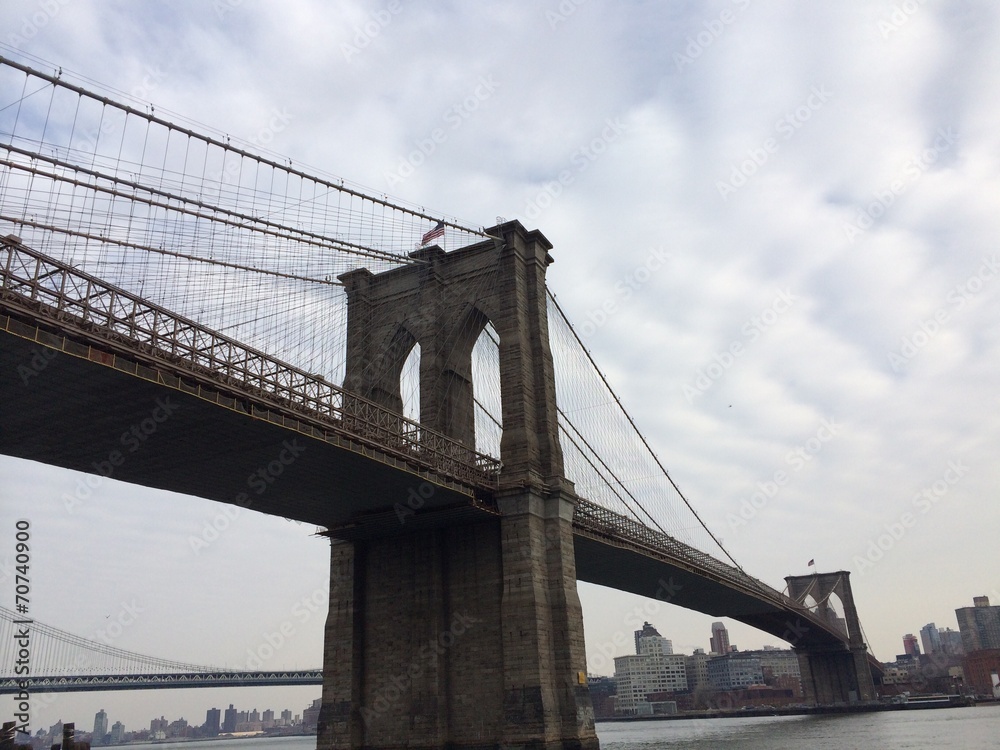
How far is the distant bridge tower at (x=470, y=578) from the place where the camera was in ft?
114

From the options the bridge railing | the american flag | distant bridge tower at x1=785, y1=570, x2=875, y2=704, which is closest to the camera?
the bridge railing

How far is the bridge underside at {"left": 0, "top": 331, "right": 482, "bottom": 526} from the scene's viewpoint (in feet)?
77.3

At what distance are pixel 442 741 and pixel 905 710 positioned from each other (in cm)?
9259

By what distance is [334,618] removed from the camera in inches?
1545

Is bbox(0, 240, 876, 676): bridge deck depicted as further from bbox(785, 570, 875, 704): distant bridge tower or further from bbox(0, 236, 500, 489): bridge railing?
bbox(785, 570, 875, 704): distant bridge tower

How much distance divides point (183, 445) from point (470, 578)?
14.6 meters

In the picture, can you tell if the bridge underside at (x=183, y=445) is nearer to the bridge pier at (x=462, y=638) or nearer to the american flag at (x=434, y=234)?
the bridge pier at (x=462, y=638)

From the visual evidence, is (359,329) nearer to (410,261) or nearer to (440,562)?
(410,261)

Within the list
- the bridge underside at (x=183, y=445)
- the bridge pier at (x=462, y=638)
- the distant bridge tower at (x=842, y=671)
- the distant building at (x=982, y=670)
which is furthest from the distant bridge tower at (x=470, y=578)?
the distant building at (x=982, y=670)

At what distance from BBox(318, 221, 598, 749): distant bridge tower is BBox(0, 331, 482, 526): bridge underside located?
3186mm

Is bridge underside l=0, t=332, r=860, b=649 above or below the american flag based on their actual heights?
below

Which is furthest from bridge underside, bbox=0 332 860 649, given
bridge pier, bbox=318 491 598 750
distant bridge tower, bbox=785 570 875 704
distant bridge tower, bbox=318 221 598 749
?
distant bridge tower, bbox=785 570 875 704

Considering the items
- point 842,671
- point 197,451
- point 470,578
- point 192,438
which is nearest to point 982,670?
point 842,671

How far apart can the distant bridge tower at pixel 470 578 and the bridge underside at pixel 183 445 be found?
3186mm
